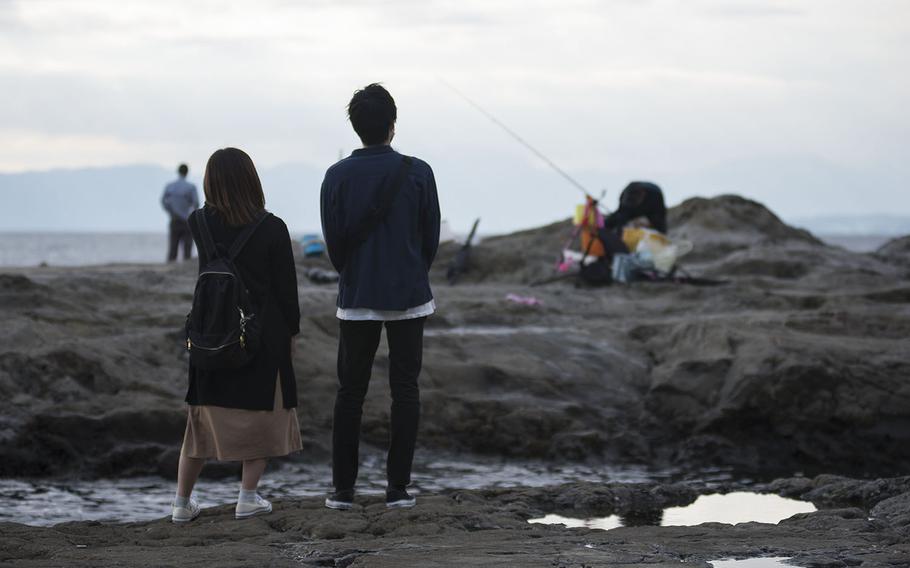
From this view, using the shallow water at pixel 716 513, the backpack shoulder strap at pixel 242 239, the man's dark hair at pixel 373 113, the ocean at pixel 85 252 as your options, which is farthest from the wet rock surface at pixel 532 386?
the ocean at pixel 85 252

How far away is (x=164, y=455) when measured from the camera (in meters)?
7.51

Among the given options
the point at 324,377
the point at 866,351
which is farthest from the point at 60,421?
the point at 866,351

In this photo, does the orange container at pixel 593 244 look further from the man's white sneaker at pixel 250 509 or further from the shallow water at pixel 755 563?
the shallow water at pixel 755 563

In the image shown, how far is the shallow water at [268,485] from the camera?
6453 mm

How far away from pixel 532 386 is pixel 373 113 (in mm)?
3940

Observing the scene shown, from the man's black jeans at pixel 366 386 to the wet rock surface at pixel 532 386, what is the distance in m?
2.26

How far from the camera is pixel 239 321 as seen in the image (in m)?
5.00

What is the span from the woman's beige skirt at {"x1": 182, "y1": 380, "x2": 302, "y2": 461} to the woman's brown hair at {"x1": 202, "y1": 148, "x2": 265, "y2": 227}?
743 mm

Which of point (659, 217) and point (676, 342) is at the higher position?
point (659, 217)

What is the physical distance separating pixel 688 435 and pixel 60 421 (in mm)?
4157

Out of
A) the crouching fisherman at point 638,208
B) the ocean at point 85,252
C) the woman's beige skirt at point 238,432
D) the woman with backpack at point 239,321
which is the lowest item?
the ocean at point 85,252

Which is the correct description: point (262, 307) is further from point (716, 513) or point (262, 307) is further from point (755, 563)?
point (716, 513)

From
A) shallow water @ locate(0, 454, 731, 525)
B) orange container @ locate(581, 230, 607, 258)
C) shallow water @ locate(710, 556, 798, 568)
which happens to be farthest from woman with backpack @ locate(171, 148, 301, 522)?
orange container @ locate(581, 230, 607, 258)

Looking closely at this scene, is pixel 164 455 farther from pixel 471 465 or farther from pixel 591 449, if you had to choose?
pixel 591 449
